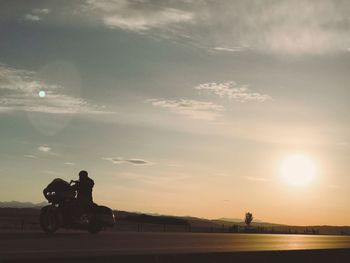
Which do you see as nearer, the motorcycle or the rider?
the motorcycle

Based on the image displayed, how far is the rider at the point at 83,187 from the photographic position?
24.4m

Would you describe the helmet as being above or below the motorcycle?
above

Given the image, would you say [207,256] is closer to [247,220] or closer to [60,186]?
[60,186]

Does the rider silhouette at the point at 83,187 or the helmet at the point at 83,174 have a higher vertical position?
the helmet at the point at 83,174

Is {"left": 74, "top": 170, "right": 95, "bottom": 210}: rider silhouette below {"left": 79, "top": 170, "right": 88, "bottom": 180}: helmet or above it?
below

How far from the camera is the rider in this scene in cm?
2436

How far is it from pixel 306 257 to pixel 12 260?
7459mm

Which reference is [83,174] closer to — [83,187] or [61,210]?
[83,187]

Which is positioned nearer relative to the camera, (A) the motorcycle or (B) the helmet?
(A) the motorcycle

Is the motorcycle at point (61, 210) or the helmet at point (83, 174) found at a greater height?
the helmet at point (83, 174)

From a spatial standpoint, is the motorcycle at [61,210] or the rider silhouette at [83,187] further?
the rider silhouette at [83,187]

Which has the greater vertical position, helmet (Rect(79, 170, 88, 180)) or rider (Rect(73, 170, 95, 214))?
helmet (Rect(79, 170, 88, 180))

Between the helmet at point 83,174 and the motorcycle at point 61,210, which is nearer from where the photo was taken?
the motorcycle at point 61,210

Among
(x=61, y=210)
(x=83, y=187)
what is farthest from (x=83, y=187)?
(x=61, y=210)
